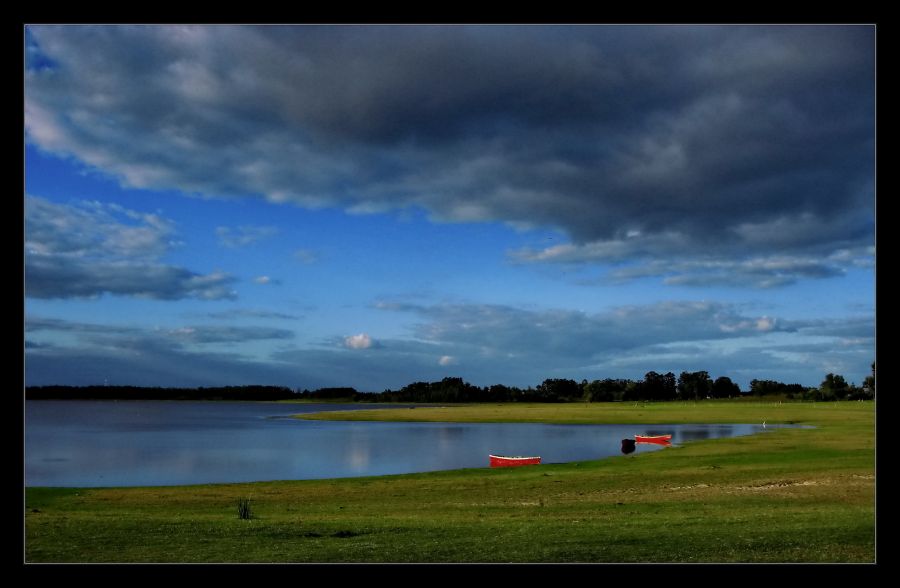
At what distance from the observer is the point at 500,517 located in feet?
77.2

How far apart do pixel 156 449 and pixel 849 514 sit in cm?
6647

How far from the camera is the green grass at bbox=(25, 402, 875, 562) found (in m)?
16.4

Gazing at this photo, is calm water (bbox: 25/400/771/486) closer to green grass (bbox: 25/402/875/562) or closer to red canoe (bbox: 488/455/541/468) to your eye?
red canoe (bbox: 488/455/541/468)

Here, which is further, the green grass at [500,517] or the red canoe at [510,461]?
the red canoe at [510,461]

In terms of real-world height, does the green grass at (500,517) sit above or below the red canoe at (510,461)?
above

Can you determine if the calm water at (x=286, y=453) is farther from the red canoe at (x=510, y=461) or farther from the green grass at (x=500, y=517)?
the green grass at (x=500, y=517)

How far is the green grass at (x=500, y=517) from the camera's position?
1642 cm

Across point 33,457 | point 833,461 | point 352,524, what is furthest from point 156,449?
point 833,461

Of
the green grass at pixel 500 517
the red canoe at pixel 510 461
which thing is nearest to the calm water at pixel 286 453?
the red canoe at pixel 510 461

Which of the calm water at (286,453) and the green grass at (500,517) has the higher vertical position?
the green grass at (500,517)

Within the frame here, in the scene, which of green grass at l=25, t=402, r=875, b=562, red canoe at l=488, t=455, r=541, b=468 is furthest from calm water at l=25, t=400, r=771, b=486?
green grass at l=25, t=402, r=875, b=562
